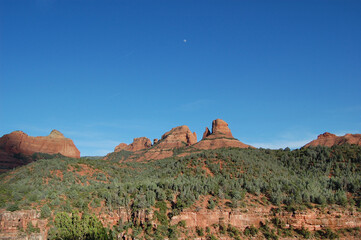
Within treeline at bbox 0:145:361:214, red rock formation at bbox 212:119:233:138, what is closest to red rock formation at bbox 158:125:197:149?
red rock formation at bbox 212:119:233:138

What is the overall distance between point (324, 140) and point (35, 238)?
130187 millimetres

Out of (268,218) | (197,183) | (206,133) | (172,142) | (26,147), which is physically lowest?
(268,218)

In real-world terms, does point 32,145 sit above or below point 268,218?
above

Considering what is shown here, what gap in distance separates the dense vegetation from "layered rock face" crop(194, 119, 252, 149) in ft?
173

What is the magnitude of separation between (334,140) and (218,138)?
53818 mm

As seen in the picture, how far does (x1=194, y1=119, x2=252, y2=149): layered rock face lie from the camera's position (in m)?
143

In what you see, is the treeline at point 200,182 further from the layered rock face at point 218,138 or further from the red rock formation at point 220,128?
the red rock formation at point 220,128

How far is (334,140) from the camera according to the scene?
131500 millimetres

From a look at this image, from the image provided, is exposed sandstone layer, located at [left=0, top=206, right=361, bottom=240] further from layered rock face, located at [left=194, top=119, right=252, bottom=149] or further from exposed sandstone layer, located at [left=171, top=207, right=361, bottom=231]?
layered rock face, located at [left=194, top=119, right=252, bottom=149]

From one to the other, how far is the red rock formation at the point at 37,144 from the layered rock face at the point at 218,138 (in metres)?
70.1

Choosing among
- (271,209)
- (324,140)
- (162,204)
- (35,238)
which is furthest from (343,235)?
(324,140)

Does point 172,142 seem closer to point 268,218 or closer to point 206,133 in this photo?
point 206,133

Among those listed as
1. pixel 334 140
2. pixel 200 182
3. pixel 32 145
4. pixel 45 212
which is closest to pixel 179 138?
pixel 32 145

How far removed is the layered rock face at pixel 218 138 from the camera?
14338 centimetres
